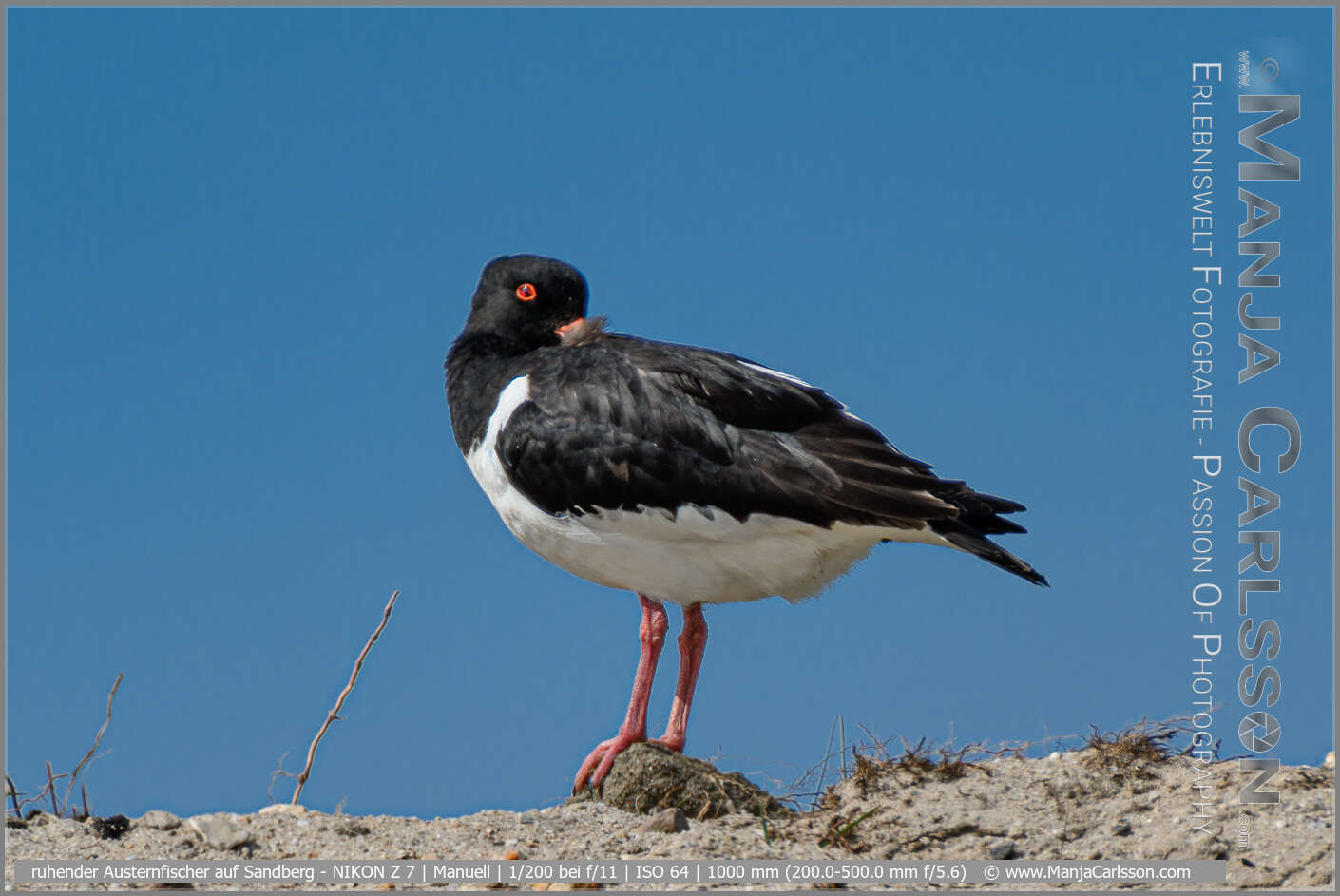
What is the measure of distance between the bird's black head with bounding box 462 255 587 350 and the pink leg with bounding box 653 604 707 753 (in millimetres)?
3003

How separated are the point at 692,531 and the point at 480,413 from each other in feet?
7.35

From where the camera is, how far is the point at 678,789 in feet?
28.4

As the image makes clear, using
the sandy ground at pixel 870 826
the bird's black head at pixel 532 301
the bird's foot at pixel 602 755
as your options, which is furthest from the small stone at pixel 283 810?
the bird's black head at pixel 532 301

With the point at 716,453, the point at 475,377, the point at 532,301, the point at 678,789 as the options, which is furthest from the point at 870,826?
the point at 532,301

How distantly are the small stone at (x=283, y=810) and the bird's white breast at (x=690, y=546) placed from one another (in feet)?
8.76

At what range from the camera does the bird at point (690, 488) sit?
9125 mm

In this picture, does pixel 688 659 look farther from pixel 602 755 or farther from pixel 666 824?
pixel 666 824

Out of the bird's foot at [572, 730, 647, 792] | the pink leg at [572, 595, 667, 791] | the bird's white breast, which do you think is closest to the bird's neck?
the bird's white breast

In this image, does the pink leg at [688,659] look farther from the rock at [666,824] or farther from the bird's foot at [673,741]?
the rock at [666,824]

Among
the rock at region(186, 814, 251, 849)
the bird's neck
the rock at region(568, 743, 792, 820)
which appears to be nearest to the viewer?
the rock at region(186, 814, 251, 849)

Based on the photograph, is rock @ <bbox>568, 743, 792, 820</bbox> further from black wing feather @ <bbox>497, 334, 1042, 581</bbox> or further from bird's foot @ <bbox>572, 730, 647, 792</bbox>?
black wing feather @ <bbox>497, 334, 1042, 581</bbox>

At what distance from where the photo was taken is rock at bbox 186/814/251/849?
787 centimetres

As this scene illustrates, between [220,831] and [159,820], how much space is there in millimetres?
574

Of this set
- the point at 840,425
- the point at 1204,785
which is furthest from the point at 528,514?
the point at 1204,785
